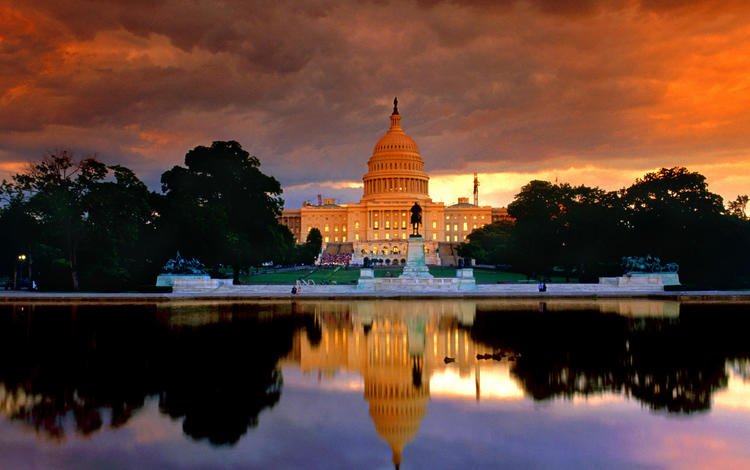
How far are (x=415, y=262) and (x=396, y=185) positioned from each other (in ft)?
352

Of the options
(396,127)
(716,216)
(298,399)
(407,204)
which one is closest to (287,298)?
(298,399)

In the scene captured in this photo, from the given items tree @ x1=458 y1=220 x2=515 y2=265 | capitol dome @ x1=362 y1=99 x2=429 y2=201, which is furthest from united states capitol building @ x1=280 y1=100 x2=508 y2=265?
tree @ x1=458 y1=220 x2=515 y2=265

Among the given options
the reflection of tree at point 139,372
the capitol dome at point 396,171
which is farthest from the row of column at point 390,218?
the reflection of tree at point 139,372

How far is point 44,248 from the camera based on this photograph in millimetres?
47125

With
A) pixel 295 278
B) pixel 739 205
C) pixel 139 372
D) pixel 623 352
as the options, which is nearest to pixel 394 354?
pixel 623 352

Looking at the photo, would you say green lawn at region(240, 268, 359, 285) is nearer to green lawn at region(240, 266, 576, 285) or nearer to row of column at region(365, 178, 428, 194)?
green lawn at region(240, 266, 576, 285)

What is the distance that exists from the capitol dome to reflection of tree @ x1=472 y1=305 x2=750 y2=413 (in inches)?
5025

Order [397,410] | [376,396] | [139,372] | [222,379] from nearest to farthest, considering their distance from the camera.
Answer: [397,410]
[376,396]
[222,379]
[139,372]

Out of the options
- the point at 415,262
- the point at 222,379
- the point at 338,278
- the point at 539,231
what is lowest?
the point at 222,379

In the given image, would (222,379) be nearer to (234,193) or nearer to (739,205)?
(234,193)

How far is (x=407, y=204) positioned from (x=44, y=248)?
11002cm

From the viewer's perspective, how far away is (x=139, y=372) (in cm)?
1522

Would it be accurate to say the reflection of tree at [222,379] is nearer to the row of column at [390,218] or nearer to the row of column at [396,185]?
the row of column at [390,218]

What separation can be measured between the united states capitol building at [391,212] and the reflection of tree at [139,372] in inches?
4675
